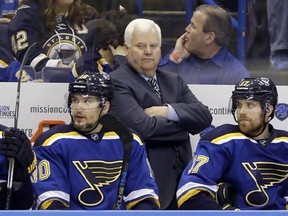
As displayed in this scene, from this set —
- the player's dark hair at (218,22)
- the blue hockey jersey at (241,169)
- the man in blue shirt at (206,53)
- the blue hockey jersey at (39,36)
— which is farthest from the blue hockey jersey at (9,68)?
the blue hockey jersey at (241,169)

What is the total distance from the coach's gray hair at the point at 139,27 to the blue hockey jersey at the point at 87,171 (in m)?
0.71

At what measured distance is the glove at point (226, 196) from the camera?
6.04 meters

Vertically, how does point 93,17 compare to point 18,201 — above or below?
above

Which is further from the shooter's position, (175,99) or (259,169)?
(175,99)

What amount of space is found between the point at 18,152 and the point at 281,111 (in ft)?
5.83

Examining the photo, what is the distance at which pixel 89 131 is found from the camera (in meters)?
6.07

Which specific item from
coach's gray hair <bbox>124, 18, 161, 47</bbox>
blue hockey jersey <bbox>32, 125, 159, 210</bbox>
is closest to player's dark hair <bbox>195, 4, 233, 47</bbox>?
coach's gray hair <bbox>124, 18, 161, 47</bbox>

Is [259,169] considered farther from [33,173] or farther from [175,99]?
[33,173]

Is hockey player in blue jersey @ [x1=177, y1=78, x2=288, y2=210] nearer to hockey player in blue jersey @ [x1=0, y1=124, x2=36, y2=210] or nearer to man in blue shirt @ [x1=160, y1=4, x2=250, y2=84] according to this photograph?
man in blue shirt @ [x1=160, y1=4, x2=250, y2=84]

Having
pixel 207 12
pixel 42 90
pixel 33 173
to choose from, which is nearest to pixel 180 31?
pixel 207 12

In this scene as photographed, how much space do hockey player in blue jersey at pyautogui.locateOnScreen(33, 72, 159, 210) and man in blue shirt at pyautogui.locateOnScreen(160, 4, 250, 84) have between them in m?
0.81

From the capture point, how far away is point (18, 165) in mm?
5852

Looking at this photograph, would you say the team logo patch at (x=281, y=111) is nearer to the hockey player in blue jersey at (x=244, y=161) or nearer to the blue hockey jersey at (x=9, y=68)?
the hockey player in blue jersey at (x=244, y=161)

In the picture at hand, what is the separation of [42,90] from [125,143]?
0.86m
